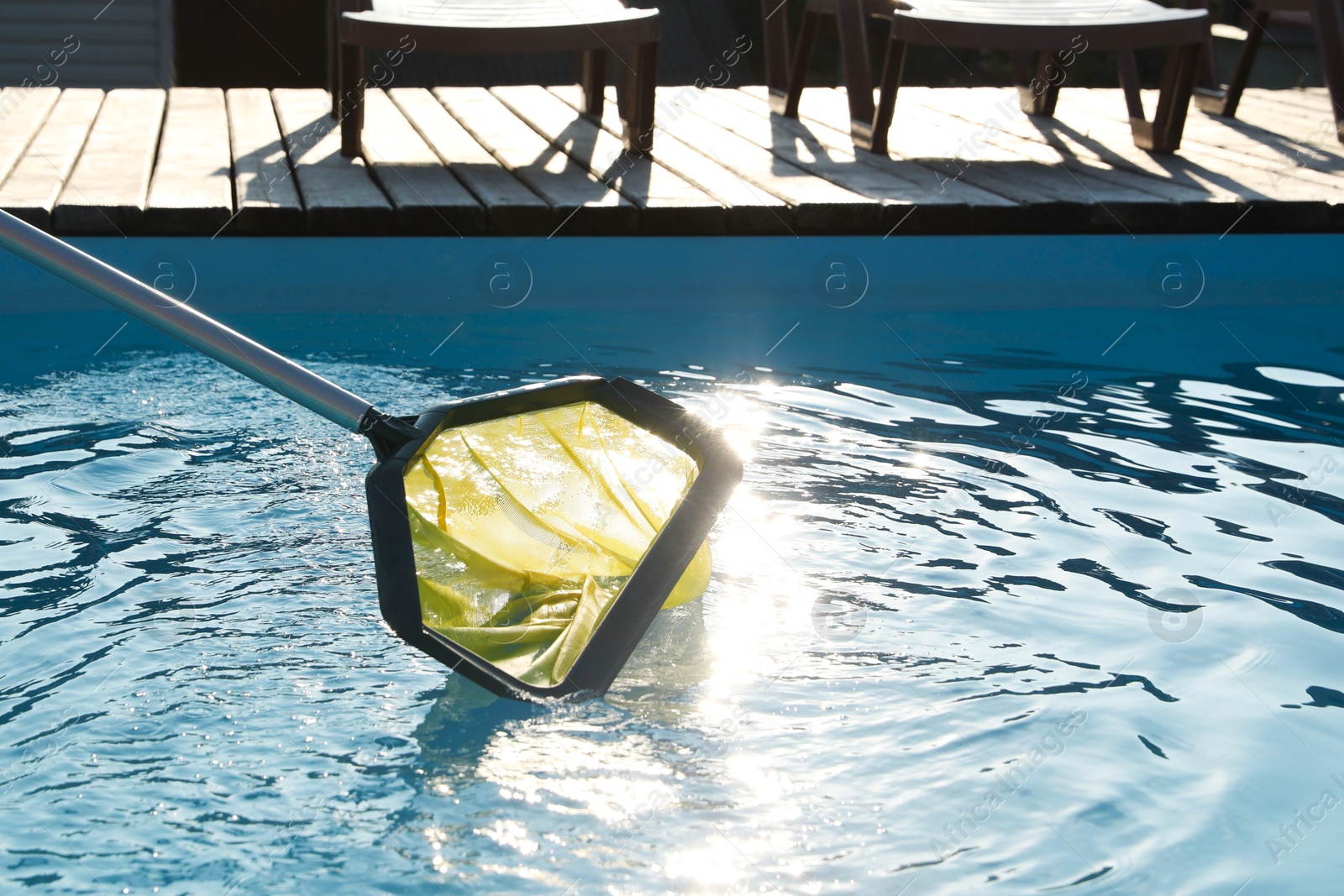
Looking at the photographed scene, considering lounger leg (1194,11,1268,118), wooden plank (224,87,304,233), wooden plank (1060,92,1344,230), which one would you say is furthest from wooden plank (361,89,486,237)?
lounger leg (1194,11,1268,118)

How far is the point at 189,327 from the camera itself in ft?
5.41

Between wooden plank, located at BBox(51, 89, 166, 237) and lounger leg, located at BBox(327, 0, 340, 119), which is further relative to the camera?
lounger leg, located at BBox(327, 0, 340, 119)

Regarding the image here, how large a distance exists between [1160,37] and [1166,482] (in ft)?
6.65

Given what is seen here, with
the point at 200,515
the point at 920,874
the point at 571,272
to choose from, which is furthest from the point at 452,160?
the point at 920,874

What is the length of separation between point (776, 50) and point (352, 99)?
1.77 metres

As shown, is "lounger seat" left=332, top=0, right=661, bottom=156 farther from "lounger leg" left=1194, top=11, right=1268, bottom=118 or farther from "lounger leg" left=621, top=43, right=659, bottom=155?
"lounger leg" left=1194, top=11, right=1268, bottom=118

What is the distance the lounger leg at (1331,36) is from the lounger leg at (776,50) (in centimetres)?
184

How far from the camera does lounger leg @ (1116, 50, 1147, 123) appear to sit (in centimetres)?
447

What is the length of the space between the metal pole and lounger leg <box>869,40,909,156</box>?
2.71m

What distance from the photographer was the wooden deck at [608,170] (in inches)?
132

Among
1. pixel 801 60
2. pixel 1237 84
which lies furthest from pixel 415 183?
pixel 1237 84

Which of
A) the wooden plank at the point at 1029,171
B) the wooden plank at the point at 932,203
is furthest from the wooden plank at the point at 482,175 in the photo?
the wooden plank at the point at 1029,171

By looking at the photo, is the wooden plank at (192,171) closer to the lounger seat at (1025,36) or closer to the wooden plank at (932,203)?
the wooden plank at (932,203)

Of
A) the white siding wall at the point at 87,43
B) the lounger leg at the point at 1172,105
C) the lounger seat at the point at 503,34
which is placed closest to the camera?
the lounger seat at the point at 503,34
